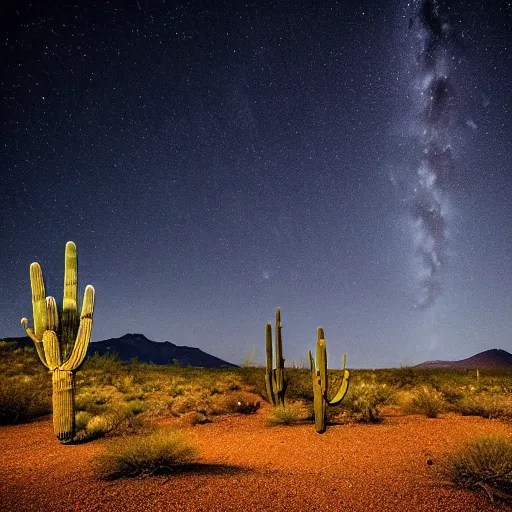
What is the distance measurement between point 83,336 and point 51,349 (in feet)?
2.47

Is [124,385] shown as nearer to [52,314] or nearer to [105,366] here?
[105,366]

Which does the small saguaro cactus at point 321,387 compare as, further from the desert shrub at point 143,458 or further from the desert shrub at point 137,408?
the desert shrub at point 137,408

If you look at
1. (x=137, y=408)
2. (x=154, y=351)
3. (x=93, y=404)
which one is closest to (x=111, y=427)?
(x=137, y=408)

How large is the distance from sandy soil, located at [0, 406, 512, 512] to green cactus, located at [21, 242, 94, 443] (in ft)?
2.80

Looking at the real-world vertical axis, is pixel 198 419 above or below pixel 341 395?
below

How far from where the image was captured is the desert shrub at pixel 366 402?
13023mm

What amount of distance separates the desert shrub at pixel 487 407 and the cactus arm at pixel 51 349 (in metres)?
12.3

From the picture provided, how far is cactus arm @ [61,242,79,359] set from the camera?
10984 mm

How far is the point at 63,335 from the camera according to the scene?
433 inches

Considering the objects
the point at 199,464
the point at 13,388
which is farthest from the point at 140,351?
the point at 199,464

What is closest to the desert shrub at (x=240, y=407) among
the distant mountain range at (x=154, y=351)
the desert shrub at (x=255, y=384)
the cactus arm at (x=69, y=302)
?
the desert shrub at (x=255, y=384)

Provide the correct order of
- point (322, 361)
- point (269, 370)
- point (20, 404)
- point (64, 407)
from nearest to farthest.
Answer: point (64, 407) < point (322, 361) < point (20, 404) < point (269, 370)

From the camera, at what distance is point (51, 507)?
568 centimetres

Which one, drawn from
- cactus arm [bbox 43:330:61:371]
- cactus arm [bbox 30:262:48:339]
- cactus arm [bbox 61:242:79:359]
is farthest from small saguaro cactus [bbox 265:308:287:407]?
cactus arm [bbox 30:262:48:339]
